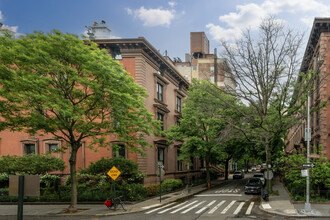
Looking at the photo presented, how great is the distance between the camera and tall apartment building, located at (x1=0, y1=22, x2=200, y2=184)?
1151 inches

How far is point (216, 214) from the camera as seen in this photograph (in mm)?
17625

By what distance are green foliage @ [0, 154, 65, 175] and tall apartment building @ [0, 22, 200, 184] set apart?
2.04 meters

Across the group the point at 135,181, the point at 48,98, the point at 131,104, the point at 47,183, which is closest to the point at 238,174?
the point at 135,181

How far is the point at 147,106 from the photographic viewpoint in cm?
3095

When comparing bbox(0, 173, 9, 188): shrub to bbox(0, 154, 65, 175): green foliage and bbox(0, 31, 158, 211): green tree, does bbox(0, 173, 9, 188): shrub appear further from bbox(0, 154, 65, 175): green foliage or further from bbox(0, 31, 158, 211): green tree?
bbox(0, 31, 158, 211): green tree

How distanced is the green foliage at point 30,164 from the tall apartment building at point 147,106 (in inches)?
80.2

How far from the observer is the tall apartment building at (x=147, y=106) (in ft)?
95.9

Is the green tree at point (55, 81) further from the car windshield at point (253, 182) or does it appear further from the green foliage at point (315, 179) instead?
the car windshield at point (253, 182)

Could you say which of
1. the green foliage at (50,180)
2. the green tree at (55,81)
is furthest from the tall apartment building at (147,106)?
the green tree at (55,81)

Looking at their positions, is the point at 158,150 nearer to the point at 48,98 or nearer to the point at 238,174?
the point at 48,98

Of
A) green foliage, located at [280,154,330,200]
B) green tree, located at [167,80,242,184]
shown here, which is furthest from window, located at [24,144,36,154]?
green foliage, located at [280,154,330,200]

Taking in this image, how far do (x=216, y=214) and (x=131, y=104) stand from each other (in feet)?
29.1

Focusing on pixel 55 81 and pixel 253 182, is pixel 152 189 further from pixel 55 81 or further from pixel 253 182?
pixel 55 81

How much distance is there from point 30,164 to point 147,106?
1241 cm
